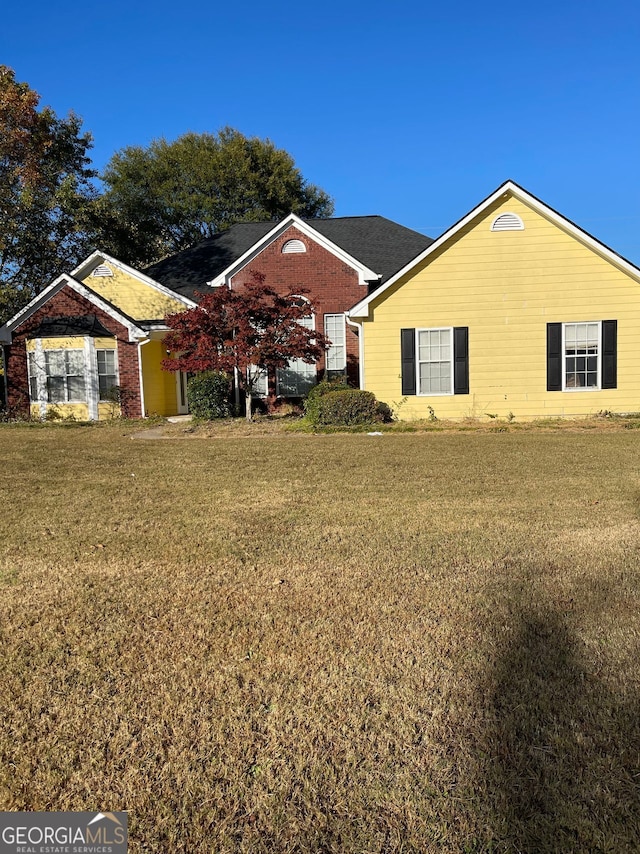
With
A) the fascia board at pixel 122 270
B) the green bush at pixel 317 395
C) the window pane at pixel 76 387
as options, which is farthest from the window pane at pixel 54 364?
the green bush at pixel 317 395

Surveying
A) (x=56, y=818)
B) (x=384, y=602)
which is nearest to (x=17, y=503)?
(x=384, y=602)

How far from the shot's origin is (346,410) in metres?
15.1

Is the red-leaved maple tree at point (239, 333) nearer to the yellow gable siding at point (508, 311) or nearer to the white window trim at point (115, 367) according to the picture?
the yellow gable siding at point (508, 311)

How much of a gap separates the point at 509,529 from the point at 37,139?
20.8 metres

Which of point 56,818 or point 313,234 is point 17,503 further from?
point 313,234

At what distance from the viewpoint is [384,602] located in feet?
13.1

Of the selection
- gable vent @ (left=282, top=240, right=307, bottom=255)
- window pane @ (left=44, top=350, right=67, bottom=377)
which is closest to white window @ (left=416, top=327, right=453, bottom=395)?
gable vent @ (left=282, top=240, right=307, bottom=255)

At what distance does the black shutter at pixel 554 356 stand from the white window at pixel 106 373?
12.4m

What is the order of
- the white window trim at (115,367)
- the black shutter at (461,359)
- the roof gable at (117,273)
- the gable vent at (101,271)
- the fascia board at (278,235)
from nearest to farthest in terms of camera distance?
the black shutter at (461,359), the white window trim at (115,367), the fascia board at (278,235), the roof gable at (117,273), the gable vent at (101,271)

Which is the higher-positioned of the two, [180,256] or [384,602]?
[180,256]

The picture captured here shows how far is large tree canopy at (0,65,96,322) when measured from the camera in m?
19.1

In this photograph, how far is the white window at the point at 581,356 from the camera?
15734 millimetres

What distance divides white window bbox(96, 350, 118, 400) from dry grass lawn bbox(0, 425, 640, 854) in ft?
40.9

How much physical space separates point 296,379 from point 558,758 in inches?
674
